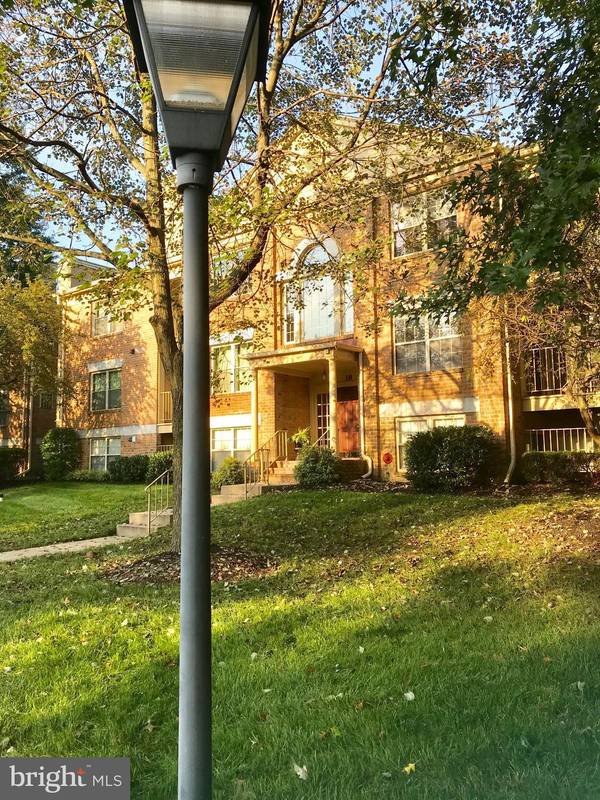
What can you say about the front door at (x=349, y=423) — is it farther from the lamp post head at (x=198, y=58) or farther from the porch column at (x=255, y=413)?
the lamp post head at (x=198, y=58)

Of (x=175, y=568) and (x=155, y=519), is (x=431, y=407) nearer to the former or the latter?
(x=155, y=519)

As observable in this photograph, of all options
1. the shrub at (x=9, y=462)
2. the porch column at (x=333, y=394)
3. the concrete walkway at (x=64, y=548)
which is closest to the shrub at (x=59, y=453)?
the shrub at (x=9, y=462)

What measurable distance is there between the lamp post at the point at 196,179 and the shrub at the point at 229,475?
15.1 m

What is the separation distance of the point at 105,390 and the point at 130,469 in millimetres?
5033

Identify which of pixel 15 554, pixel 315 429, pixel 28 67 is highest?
pixel 28 67

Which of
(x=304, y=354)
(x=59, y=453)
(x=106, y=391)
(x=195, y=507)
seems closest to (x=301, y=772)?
(x=195, y=507)

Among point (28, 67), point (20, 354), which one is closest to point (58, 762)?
point (28, 67)

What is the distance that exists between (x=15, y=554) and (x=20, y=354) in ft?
48.0

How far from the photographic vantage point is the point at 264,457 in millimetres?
18344

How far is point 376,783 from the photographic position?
2.95 metres

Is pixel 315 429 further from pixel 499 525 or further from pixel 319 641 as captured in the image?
pixel 319 641

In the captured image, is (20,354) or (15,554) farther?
(20,354)

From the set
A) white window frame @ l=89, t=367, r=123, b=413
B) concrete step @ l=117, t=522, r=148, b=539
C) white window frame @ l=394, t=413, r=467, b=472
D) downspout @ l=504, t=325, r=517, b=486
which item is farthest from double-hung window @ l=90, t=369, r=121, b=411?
downspout @ l=504, t=325, r=517, b=486

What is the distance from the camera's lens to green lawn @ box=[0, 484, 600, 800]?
3.09 m
